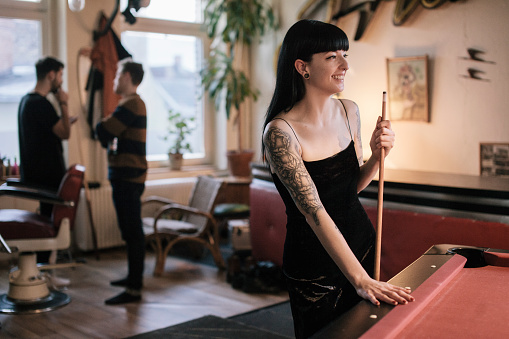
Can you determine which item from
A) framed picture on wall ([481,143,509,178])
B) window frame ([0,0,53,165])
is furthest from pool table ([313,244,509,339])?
window frame ([0,0,53,165])

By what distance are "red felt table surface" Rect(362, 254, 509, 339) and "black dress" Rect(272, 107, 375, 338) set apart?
32cm

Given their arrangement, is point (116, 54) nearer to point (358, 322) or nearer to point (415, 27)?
point (415, 27)

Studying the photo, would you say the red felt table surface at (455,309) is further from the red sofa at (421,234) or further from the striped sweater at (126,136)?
the striped sweater at (126,136)

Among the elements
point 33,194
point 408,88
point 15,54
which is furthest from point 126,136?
point 408,88

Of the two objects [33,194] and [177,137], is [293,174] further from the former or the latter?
[177,137]

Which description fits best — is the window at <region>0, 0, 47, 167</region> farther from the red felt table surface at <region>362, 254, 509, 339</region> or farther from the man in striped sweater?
the red felt table surface at <region>362, 254, 509, 339</region>

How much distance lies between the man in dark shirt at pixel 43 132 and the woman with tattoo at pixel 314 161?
119 inches

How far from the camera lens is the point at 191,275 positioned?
5023 millimetres

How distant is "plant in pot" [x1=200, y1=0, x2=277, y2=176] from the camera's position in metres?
6.38

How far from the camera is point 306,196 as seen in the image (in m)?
1.79

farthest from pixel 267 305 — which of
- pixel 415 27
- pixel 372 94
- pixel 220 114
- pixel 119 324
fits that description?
pixel 220 114

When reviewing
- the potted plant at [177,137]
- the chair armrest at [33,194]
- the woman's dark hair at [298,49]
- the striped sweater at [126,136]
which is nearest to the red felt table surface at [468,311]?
the woman's dark hair at [298,49]

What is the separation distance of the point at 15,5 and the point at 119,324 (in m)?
3.35

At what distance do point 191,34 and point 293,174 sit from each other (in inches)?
210
